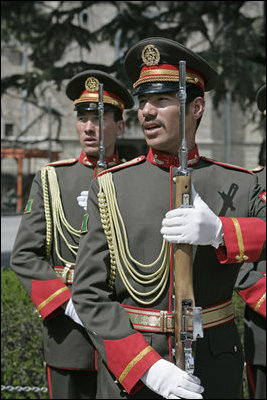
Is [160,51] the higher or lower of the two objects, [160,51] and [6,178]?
the higher

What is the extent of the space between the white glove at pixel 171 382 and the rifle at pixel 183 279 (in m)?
0.06

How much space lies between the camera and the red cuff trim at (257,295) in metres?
3.28

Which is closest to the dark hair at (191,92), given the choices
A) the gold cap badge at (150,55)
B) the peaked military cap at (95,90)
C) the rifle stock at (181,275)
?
the gold cap badge at (150,55)

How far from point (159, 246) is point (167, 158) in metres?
0.38

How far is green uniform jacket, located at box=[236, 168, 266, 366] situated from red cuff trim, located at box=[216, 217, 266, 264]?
926 millimetres

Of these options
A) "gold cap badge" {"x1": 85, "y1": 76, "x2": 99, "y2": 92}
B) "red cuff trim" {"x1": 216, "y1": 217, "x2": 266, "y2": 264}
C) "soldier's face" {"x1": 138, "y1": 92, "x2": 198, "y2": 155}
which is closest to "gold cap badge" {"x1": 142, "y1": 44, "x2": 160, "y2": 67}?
"soldier's face" {"x1": 138, "y1": 92, "x2": 198, "y2": 155}

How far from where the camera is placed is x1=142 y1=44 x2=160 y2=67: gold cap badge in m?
2.47

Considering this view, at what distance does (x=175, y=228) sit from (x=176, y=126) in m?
0.43

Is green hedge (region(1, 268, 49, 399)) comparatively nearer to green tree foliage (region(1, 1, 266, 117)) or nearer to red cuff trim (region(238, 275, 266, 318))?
red cuff trim (region(238, 275, 266, 318))

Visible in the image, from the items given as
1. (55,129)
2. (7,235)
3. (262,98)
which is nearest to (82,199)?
(262,98)

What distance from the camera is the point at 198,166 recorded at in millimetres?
2572

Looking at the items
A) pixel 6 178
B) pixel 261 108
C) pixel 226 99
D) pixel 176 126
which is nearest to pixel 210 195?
pixel 176 126

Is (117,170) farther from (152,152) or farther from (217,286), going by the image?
(217,286)

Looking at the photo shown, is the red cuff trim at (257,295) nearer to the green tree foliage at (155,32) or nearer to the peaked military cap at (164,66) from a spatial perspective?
the peaked military cap at (164,66)
